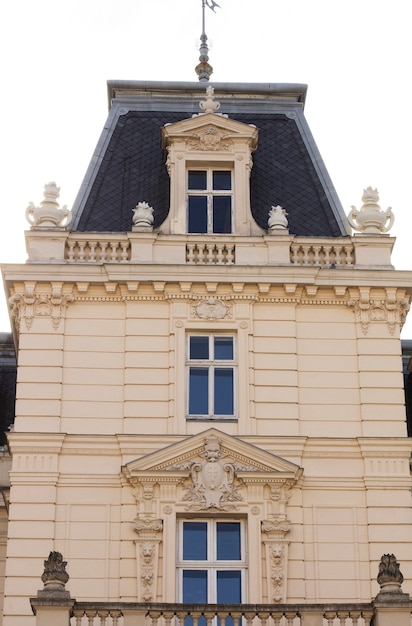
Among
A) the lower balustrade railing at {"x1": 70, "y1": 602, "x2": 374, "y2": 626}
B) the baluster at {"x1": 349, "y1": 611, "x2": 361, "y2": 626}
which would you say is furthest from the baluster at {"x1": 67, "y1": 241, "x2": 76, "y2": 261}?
the baluster at {"x1": 349, "y1": 611, "x2": 361, "y2": 626}

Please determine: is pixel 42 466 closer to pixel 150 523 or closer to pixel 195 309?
pixel 150 523

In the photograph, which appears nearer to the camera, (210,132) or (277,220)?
(277,220)

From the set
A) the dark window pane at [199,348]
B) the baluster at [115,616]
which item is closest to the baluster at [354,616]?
the baluster at [115,616]

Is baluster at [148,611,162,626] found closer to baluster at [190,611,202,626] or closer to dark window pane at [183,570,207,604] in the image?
baluster at [190,611,202,626]

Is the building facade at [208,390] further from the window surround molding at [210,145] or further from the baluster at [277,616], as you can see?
the baluster at [277,616]

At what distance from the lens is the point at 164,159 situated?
30078 millimetres

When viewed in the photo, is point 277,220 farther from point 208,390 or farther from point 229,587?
point 229,587

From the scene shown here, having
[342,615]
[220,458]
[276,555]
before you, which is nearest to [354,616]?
[342,615]

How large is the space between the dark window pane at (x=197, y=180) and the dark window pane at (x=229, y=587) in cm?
823

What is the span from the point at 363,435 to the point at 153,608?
20.2 feet

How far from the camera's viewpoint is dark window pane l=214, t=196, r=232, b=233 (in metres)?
28.3

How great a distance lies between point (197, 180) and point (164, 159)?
5.13 ft

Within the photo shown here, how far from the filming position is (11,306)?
27.2 meters

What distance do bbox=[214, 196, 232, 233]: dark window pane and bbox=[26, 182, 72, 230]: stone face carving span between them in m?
2.96
